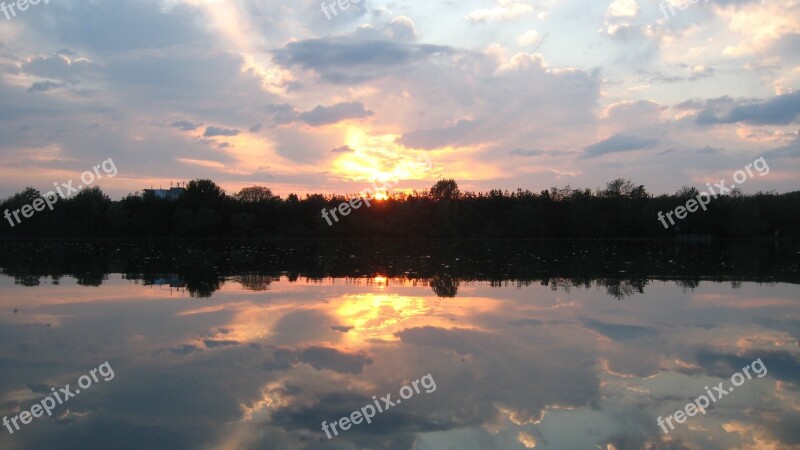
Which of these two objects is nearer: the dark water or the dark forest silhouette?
the dark water

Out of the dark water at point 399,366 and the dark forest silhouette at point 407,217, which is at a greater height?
the dark forest silhouette at point 407,217

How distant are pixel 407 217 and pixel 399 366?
264ft

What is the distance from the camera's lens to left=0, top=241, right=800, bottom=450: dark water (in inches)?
296

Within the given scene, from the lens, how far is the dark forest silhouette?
86.9 meters

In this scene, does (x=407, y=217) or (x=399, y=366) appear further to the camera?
(x=407, y=217)

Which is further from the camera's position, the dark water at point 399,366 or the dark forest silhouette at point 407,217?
the dark forest silhouette at point 407,217

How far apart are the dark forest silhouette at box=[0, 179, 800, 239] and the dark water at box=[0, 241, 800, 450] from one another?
68.8 metres

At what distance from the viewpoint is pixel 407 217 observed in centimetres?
9062

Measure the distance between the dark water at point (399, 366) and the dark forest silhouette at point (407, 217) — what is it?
226ft

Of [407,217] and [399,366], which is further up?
[407,217]

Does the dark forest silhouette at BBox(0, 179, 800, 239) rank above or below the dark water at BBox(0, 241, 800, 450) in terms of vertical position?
above

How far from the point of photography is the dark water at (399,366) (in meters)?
7.51

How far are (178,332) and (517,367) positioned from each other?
274 inches

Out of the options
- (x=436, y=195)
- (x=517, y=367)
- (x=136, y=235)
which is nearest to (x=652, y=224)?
(x=436, y=195)
